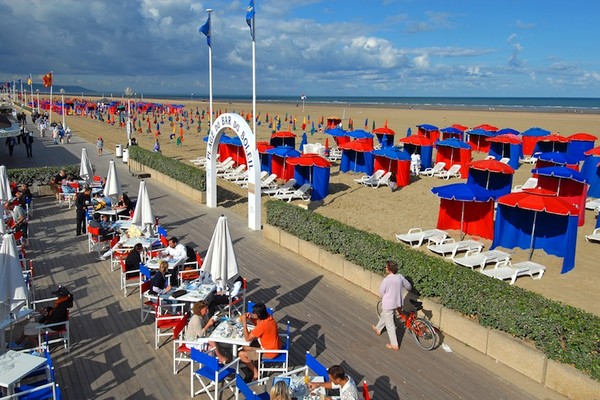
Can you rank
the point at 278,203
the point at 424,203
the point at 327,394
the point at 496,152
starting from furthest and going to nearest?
the point at 496,152
the point at 424,203
the point at 278,203
the point at 327,394

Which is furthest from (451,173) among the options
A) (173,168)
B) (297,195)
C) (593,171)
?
(173,168)

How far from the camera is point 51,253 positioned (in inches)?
471

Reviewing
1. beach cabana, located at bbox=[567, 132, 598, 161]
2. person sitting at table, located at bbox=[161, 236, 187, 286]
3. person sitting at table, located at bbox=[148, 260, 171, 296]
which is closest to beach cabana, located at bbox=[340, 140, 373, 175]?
beach cabana, located at bbox=[567, 132, 598, 161]

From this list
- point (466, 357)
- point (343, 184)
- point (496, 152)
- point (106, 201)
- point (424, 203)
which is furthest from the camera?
point (496, 152)

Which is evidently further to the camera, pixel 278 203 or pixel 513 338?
pixel 278 203

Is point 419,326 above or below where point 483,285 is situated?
below

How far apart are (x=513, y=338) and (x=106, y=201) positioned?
12.1 metres

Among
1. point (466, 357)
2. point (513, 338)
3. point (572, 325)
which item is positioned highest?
point (572, 325)

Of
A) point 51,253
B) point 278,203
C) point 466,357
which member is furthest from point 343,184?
point 466,357

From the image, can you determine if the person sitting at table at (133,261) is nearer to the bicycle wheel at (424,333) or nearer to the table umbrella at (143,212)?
the table umbrella at (143,212)

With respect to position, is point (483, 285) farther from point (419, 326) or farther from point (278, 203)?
point (278, 203)

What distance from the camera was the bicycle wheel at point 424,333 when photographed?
7692mm

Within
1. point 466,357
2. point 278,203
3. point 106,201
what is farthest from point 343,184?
point 466,357

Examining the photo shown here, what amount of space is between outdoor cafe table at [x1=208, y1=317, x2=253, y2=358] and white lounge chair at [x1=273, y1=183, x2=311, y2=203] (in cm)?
1216
